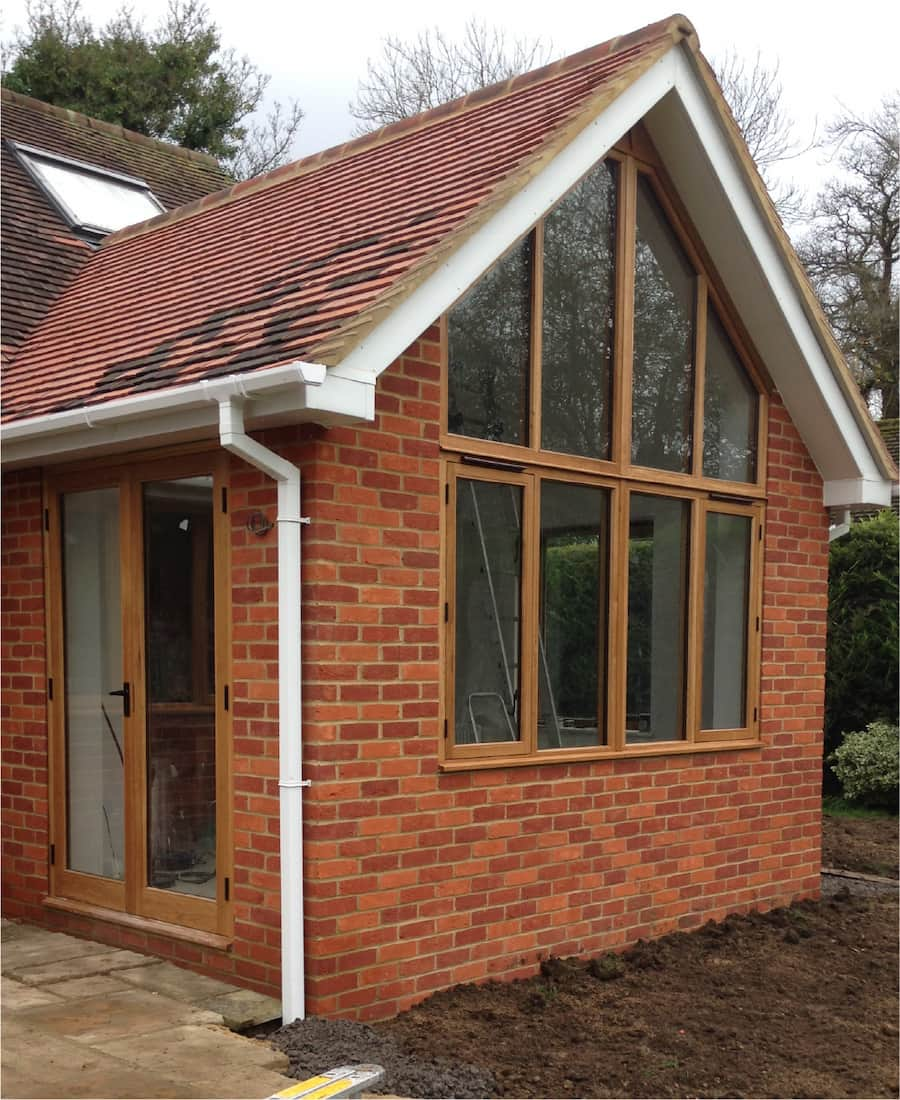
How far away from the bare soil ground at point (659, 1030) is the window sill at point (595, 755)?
3.35 feet

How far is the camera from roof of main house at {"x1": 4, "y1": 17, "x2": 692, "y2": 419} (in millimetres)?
→ 5160

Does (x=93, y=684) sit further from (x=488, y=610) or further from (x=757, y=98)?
(x=757, y=98)

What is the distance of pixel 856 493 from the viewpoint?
7.57 metres

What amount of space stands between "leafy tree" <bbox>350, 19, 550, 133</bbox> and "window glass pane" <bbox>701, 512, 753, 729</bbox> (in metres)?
16.1

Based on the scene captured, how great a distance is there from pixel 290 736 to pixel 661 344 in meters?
3.36

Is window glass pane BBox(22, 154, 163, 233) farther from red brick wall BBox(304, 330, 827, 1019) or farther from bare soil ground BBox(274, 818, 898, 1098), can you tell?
bare soil ground BBox(274, 818, 898, 1098)

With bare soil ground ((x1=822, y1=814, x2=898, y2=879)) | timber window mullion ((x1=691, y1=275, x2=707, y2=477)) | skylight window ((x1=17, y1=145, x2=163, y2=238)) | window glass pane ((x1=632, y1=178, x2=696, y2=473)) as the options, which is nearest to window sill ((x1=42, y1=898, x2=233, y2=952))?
window glass pane ((x1=632, y1=178, x2=696, y2=473))

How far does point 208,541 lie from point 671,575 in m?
2.80

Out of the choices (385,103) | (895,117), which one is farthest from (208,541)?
(895,117)

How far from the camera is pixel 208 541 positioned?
5457 mm

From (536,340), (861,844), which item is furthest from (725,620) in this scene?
(861,844)

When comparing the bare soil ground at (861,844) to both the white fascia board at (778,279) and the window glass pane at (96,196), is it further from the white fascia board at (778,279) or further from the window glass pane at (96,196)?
the window glass pane at (96,196)

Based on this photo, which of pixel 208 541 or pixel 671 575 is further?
pixel 671 575

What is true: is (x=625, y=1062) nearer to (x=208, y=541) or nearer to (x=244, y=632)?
(x=244, y=632)
